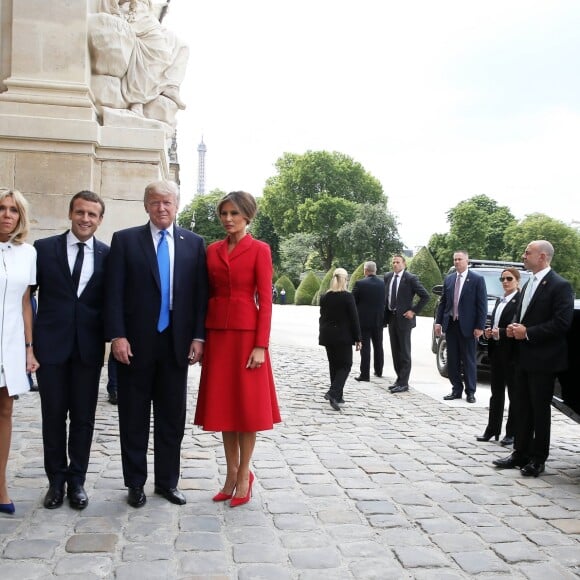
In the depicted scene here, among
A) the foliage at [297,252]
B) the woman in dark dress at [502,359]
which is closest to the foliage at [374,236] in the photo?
the foliage at [297,252]

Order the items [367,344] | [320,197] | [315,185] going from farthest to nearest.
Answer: [315,185]
[320,197]
[367,344]

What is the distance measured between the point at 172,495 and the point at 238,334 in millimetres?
1222

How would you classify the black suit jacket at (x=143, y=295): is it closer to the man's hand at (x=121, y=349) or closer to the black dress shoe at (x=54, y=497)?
the man's hand at (x=121, y=349)

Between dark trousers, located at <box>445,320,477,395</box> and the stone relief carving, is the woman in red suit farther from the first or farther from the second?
the stone relief carving

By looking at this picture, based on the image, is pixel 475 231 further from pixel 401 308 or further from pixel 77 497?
pixel 77 497

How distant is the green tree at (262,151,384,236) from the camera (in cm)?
6862

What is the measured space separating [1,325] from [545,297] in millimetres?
4275

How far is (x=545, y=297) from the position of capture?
6.06 meters

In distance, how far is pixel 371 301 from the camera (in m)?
12.2

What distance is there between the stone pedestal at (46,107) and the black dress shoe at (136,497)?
5997 mm

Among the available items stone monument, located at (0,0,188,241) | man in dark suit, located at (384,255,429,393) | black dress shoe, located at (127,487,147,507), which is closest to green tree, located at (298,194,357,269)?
man in dark suit, located at (384,255,429,393)

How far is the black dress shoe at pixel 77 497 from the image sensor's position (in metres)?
4.68

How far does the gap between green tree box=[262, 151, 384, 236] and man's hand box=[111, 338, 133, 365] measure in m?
63.5

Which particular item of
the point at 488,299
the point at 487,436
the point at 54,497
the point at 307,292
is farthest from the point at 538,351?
the point at 307,292
